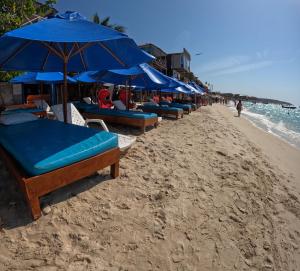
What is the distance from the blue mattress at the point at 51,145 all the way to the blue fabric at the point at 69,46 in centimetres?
133

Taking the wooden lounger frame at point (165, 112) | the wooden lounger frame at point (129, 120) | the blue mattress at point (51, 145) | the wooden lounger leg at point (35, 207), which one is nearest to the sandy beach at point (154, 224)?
the wooden lounger leg at point (35, 207)

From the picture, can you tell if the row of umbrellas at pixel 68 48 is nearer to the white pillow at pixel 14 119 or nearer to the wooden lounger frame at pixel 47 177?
the white pillow at pixel 14 119

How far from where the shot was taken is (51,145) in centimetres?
305

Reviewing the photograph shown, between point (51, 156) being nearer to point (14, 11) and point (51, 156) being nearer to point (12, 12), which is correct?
point (14, 11)

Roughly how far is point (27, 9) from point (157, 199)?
22.3ft

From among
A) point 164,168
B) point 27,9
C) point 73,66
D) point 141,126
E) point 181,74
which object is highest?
point 181,74

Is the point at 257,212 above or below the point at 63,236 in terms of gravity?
below

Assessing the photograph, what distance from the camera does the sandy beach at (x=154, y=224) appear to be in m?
2.40

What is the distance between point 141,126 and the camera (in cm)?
709

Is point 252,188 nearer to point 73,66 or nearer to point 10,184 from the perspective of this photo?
point 10,184

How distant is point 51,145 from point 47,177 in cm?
58

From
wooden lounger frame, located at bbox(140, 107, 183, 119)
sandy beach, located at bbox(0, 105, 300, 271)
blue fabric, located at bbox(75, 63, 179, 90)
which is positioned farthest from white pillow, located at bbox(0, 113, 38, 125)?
wooden lounger frame, located at bbox(140, 107, 183, 119)

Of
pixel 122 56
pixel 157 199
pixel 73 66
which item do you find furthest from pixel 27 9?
pixel 157 199

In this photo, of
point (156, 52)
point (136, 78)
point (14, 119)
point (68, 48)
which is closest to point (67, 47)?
point (68, 48)
